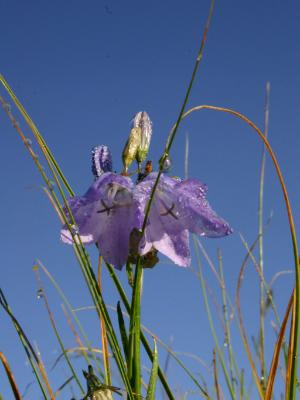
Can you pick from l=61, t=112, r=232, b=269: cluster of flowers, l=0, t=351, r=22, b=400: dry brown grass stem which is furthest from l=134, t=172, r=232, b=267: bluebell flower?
l=0, t=351, r=22, b=400: dry brown grass stem

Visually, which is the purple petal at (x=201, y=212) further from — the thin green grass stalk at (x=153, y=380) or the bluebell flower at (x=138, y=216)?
the thin green grass stalk at (x=153, y=380)

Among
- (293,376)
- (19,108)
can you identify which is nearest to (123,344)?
(293,376)

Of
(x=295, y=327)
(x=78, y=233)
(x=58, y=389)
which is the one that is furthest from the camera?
(x=58, y=389)

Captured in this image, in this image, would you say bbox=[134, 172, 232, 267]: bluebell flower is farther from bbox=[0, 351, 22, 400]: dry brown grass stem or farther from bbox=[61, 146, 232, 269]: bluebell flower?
bbox=[0, 351, 22, 400]: dry brown grass stem

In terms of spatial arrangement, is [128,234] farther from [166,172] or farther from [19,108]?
[19,108]

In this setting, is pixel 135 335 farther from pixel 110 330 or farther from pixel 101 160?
pixel 101 160

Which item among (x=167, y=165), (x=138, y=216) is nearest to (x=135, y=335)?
(x=138, y=216)

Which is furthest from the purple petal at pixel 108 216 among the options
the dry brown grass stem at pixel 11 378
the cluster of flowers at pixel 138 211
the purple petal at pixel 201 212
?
the dry brown grass stem at pixel 11 378
